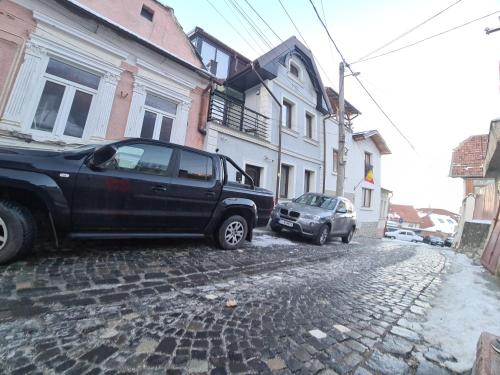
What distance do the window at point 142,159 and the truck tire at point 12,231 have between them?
3.58ft

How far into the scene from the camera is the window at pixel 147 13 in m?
8.09

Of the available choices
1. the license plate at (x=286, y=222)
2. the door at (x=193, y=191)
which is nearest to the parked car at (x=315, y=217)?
the license plate at (x=286, y=222)

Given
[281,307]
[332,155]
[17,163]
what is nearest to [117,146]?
[17,163]

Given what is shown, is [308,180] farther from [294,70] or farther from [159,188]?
[159,188]

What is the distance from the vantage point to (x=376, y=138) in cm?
2000

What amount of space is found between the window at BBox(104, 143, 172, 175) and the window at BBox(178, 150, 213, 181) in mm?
274

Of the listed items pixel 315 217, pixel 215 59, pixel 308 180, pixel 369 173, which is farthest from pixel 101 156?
pixel 369 173

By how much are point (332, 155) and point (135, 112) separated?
11.7 m

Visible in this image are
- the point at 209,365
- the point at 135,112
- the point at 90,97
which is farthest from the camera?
the point at 135,112

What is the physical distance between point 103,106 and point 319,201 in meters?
7.28

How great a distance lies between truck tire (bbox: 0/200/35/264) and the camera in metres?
2.73

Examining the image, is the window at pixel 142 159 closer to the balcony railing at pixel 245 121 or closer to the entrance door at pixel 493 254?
the balcony railing at pixel 245 121

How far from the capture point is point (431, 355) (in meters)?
2.02

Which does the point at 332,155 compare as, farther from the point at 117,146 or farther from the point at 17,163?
the point at 17,163
